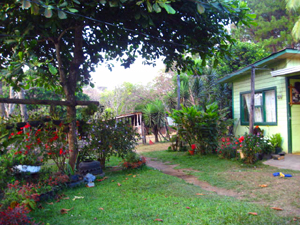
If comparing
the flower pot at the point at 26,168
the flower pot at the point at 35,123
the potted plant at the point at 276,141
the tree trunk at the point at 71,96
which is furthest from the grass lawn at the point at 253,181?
the flower pot at the point at 35,123

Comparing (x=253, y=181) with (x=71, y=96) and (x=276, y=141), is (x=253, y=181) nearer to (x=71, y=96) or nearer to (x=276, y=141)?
(x=276, y=141)

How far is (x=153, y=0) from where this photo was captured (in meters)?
5.18

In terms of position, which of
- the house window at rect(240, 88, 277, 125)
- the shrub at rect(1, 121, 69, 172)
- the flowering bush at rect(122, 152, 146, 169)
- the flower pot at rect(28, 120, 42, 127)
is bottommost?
the flowering bush at rect(122, 152, 146, 169)

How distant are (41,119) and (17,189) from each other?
1.98 meters

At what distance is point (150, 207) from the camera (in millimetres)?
4094

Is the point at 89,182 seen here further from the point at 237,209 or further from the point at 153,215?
the point at 237,209

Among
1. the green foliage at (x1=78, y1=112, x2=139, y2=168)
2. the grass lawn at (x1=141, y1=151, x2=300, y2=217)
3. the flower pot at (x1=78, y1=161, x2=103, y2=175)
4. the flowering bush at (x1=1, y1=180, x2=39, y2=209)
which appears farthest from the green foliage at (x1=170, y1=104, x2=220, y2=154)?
the flowering bush at (x1=1, y1=180, x2=39, y2=209)

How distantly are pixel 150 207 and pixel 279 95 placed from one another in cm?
706

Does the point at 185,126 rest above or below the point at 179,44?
below

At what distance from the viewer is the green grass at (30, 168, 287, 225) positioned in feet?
11.6

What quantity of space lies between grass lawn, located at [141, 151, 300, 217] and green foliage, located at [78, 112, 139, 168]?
213 cm

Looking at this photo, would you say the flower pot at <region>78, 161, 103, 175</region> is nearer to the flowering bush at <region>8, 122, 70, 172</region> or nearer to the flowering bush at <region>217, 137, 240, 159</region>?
the flowering bush at <region>8, 122, 70, 172</region>

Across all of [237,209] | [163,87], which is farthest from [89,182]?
[163,87]

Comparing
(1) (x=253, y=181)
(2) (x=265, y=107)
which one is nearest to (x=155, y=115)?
(2) (x=265, y=107)
